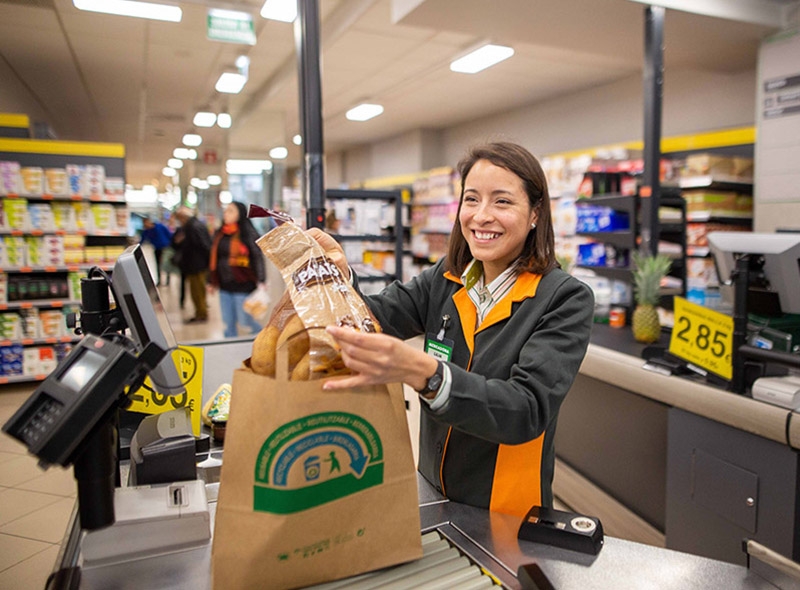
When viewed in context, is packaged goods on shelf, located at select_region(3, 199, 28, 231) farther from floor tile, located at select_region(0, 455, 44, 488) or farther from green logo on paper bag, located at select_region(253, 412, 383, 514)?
green logo on paper bag, located at select_region(253, 412, 383, 514)

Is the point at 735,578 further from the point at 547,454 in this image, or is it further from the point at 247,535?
the point at 247,535

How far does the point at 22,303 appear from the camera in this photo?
18.8 ft

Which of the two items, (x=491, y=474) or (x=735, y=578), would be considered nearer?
(x=735, y=578)

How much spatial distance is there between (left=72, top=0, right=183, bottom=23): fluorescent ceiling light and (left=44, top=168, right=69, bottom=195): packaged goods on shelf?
1539 mm

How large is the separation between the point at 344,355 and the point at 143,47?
7141mm

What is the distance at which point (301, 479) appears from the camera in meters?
0.91

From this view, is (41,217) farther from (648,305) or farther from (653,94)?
(653,94)

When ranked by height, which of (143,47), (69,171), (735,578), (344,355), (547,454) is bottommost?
(735,578)

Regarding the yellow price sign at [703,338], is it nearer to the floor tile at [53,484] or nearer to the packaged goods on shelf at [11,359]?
the floor tile at [53,484]

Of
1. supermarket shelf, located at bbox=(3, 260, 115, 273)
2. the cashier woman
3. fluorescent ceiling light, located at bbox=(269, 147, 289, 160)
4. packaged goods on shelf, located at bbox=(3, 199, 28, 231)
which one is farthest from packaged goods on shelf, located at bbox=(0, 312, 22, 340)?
fluorescent ceiling light, located at bbox=(269, 147, 289, 160)

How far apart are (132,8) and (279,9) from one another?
51.9 inches

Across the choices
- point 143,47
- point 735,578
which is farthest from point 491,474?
point 143,47

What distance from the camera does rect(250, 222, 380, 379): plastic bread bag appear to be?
0.99m

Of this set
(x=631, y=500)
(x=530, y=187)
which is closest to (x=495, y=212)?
(x=530, y=187)
